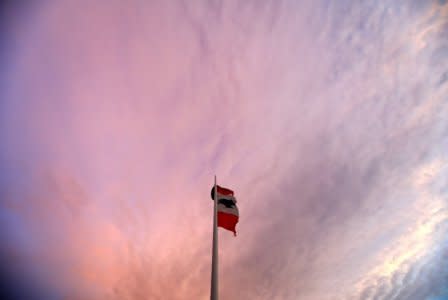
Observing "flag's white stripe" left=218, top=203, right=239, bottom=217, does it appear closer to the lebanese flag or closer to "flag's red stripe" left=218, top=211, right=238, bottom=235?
the lebanese flag

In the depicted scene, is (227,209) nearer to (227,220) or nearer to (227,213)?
(227,213)

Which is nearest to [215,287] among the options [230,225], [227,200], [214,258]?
[214,258]

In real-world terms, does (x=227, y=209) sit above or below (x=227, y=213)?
above

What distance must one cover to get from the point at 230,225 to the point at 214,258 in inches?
169

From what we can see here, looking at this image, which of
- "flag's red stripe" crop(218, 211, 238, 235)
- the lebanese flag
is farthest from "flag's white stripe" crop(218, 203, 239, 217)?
"flag's red stripe" crop(218, 211, 238, 235)

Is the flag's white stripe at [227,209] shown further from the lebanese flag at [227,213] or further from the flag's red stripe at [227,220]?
the flag's red stripe at [227,220]

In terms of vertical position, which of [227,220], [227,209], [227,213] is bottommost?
[227,220]

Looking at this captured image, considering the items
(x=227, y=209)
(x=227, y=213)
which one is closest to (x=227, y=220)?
(x=227, y=213)

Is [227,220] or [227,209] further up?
[227,209]

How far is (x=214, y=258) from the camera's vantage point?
42.4 feet

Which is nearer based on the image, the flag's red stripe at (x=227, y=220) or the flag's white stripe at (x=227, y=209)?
the flag's red stripe at (x=227, y=220)

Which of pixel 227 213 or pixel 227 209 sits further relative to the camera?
pixel 227 209

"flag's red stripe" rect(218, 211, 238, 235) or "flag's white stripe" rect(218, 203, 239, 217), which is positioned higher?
"flag's white stripe" rect(218, 203, 239, 217)

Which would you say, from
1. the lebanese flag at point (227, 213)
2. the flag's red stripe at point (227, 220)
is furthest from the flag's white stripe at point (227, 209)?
the flag's red stripe at point (227, 220)
